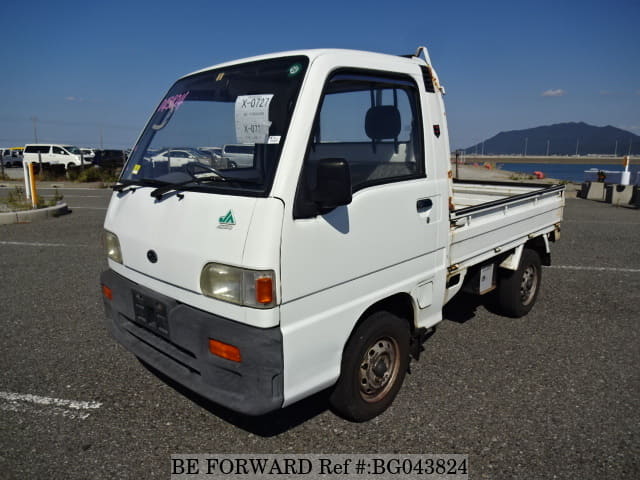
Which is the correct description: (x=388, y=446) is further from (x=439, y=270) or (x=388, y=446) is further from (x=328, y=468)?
(x=439, y=270)

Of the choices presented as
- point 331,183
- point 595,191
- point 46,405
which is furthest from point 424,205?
point 595,191

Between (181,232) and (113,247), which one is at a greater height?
(181,232)

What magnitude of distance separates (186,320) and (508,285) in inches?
133

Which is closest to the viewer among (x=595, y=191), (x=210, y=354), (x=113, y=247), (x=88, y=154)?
(x=210, y=354)

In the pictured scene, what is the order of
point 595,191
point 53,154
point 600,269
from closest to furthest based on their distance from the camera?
point 600,269 → point 595,191 → point 53,154

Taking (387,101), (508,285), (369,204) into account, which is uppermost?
(387,101)

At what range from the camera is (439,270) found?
3.26 m

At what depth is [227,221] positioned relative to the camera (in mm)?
2246

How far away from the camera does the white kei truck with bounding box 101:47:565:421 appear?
2.22 m

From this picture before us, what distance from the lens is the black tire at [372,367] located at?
2.71 metres

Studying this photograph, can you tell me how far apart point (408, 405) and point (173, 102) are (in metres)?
2.71

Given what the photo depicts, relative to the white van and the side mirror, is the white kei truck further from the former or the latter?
the white van

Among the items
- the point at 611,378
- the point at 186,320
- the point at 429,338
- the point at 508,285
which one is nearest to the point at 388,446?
the point at 186,320

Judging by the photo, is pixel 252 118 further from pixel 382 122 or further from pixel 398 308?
pixel 398 308
